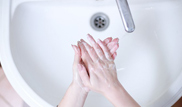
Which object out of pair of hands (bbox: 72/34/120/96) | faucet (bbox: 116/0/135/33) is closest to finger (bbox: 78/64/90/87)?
pair of hands (bbox: 72/34/120/96)

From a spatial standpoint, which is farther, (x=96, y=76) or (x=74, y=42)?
(x=74, y=42)

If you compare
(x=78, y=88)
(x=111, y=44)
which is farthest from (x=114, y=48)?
(x=78, y=88)

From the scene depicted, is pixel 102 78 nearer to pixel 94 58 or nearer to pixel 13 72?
pixel 94 58

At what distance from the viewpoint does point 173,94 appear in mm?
378

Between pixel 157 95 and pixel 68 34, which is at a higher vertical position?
pixel 68 34

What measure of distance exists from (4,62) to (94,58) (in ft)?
0.68

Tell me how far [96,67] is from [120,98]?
81 millimetres

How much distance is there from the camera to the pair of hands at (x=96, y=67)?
375mm

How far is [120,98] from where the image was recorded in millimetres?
360

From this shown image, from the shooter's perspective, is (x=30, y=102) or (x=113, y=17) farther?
(x=113, y=17)

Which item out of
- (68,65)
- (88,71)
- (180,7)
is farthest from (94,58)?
(180,7)

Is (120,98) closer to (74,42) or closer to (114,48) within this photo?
(114,48)

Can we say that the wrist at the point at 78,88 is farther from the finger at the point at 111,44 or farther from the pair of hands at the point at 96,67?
the finger at the point at 111,44

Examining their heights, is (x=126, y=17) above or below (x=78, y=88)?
A: above
